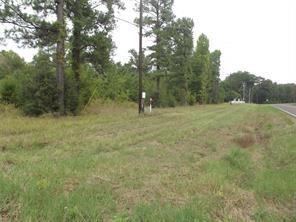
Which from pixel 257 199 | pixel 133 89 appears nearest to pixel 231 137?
pixel 257 199

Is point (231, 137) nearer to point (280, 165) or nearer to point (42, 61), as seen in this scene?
point (280, 165)

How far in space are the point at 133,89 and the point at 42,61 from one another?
26310 millimetres

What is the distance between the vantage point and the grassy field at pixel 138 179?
483 centimetres

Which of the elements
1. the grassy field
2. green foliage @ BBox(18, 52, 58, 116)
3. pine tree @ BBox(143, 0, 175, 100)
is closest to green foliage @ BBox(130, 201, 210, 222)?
the grassy field

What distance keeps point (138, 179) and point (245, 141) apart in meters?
8.07

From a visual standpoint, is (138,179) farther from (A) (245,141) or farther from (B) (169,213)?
(A) (245,141)

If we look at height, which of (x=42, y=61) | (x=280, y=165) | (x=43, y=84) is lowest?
(x=280, y=165)

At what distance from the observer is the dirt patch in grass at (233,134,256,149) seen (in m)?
12.7

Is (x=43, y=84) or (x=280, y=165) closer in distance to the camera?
(x=280, y=165)

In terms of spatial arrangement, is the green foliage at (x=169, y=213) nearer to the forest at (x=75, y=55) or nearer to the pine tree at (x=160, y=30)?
the forest at (x=75, y=55)

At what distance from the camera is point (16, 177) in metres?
5.77

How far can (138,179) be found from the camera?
6461mm

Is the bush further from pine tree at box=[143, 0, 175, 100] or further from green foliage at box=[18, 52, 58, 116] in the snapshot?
pine tree at box=[143, 0, 175, 100]

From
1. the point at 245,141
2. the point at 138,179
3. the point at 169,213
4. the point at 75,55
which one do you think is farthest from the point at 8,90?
the point at 169,213
